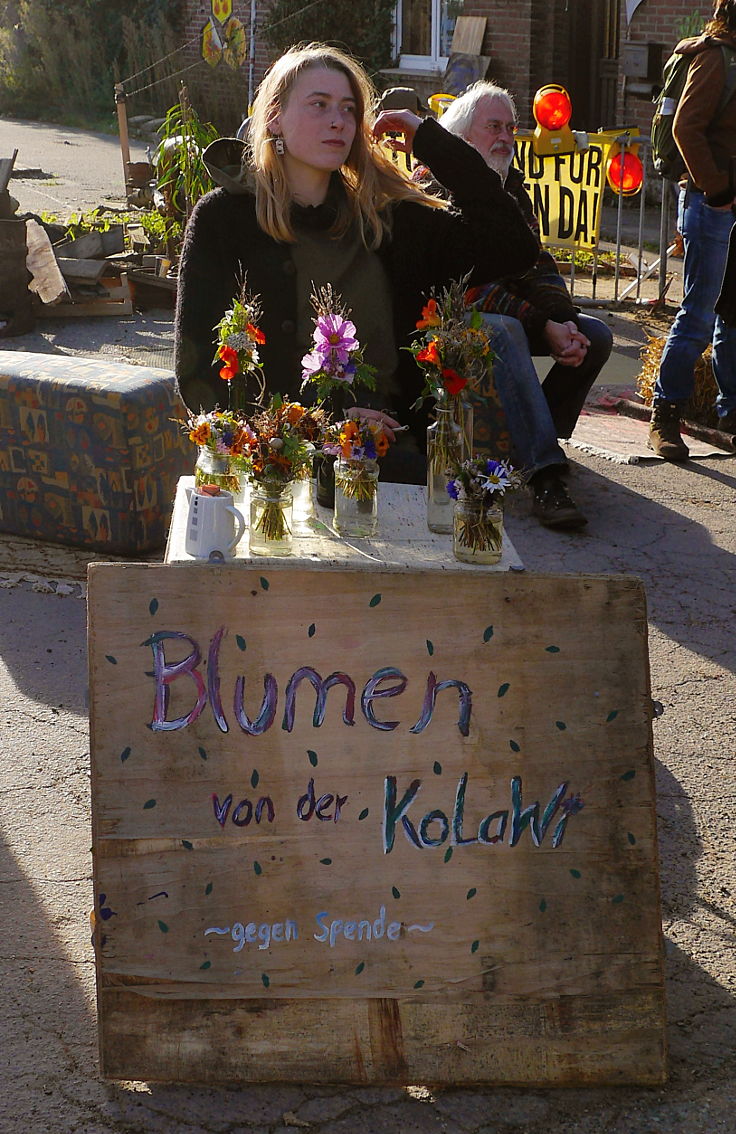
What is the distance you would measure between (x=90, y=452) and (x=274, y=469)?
2391mm

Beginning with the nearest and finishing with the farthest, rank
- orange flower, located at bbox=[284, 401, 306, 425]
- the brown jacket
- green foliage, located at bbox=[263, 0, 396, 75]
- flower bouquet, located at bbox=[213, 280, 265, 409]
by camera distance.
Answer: orange flower, located at bbox=[284, 401, 306, 425]
flower bouquet, located at bbox=[213, 280, 265, 409]
the brown jacket
green foliage, located at bbox=[263, 0, 396, 75]

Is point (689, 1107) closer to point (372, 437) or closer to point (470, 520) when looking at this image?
point (470, 520)

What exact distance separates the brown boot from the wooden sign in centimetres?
395

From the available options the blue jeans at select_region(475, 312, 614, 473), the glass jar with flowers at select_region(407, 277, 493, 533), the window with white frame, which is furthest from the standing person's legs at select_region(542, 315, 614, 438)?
the window with white frame

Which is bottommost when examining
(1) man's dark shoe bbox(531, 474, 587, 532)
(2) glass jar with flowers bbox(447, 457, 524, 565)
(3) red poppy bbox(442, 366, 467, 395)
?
(1) man's dark shoe bbox(531, 474, 587, 532)

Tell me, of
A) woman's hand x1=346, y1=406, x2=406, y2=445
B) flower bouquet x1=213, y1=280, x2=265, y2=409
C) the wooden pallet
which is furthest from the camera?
the wooden pallet

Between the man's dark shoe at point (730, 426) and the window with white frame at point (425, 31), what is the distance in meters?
10.0

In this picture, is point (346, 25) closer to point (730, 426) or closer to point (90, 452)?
point (730, 426)

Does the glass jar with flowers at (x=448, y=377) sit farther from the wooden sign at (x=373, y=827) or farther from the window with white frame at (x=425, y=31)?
the window with white frame at (x=425, y=31)

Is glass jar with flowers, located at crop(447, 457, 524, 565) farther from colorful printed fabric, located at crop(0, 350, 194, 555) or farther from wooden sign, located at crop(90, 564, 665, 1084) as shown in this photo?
colorful printed fabric, located at crop(0, 350, 194, 555)

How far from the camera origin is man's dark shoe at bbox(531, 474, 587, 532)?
5129 mm

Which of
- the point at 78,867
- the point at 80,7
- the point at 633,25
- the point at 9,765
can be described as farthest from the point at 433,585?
the point at 80,7

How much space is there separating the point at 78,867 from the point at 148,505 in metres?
1.98

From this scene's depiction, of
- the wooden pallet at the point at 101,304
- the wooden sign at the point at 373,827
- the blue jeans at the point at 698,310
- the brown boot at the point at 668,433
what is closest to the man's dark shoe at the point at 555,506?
the brown boot at the point at 668,433
